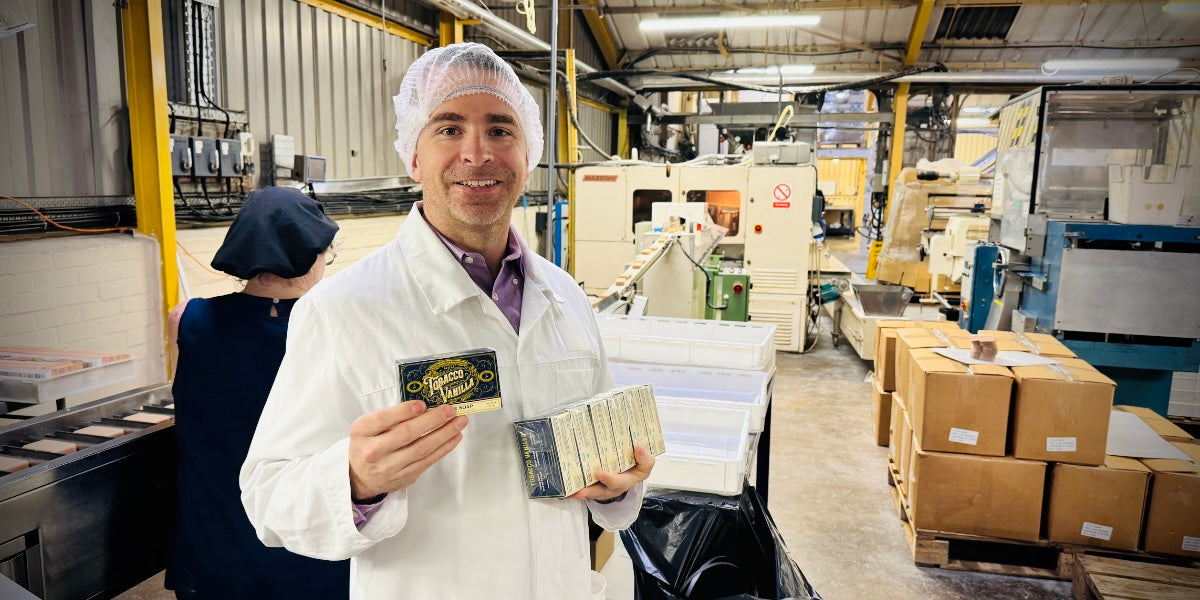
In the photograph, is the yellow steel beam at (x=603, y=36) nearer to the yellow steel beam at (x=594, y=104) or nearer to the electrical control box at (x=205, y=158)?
the yellow steel beam at (x=594, y=104)

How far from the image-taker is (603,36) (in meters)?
10.3

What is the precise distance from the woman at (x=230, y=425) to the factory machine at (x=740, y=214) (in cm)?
493

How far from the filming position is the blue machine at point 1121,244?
3742 mm

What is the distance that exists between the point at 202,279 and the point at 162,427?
264 centimetres

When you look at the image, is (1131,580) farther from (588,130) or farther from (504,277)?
(588,130)

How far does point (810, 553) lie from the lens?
10.7 ft

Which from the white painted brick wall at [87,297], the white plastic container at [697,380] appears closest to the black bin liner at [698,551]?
the white plastic container at [697,380]

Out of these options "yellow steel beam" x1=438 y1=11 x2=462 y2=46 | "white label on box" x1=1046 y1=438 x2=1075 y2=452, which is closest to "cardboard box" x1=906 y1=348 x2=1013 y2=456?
"white label on box" x1=1046 y1=438 x2=1075 y2=452

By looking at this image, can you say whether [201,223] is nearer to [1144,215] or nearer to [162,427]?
[162,427]

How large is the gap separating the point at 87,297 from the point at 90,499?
2351 mm

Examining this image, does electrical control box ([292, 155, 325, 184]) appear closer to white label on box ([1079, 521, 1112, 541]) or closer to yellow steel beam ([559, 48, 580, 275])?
yellow steel beam ([559, 48, 580, 275])

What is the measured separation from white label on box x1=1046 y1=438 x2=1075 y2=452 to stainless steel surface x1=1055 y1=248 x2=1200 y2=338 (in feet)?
4.18

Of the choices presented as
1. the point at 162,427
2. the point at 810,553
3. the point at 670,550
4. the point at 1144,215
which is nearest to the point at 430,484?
the point at 162,427

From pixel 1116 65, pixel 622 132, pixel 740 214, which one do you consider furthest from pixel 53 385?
pixel 1116 65
